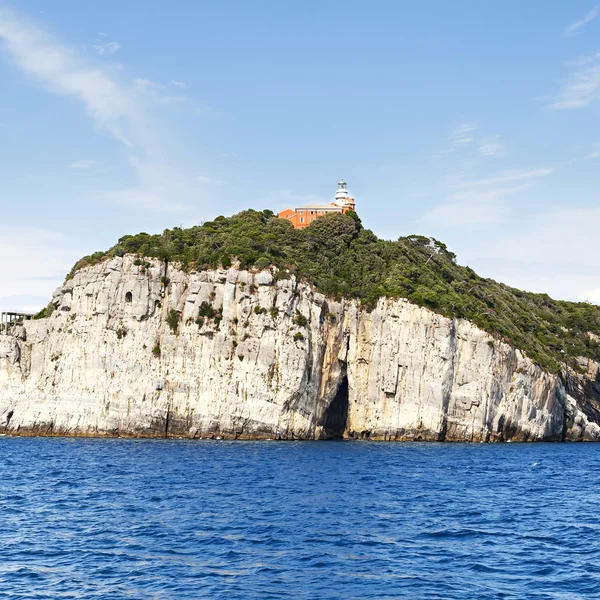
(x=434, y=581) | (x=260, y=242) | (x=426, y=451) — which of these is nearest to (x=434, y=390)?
(x=426, y=451)

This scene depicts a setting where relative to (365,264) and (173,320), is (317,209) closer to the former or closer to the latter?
(365,264)

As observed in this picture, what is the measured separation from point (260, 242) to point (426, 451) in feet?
94.1

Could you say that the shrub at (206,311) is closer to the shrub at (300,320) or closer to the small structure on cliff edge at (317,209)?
the shrub at (300,320)

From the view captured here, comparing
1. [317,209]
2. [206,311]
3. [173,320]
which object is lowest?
[173,320]

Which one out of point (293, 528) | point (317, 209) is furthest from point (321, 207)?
point (293, 528)

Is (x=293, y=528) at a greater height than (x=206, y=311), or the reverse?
(x=206, y=311)

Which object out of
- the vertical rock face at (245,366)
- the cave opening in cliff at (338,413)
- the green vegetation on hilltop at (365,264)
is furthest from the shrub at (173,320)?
the cave opening in cliff at (338,413)

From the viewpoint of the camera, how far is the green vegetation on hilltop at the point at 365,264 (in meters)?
77.2

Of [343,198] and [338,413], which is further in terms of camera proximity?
[343,198]

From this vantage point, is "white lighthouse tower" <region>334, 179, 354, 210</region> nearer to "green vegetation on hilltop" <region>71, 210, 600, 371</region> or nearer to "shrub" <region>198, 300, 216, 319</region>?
"green vegetation on hilltop" <region>71, 210, 600, 371</region>

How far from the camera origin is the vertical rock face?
7131 centimetres

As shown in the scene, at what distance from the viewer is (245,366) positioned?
72062 mm

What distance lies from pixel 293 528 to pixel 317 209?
250 feet

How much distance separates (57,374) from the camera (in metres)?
74.2
